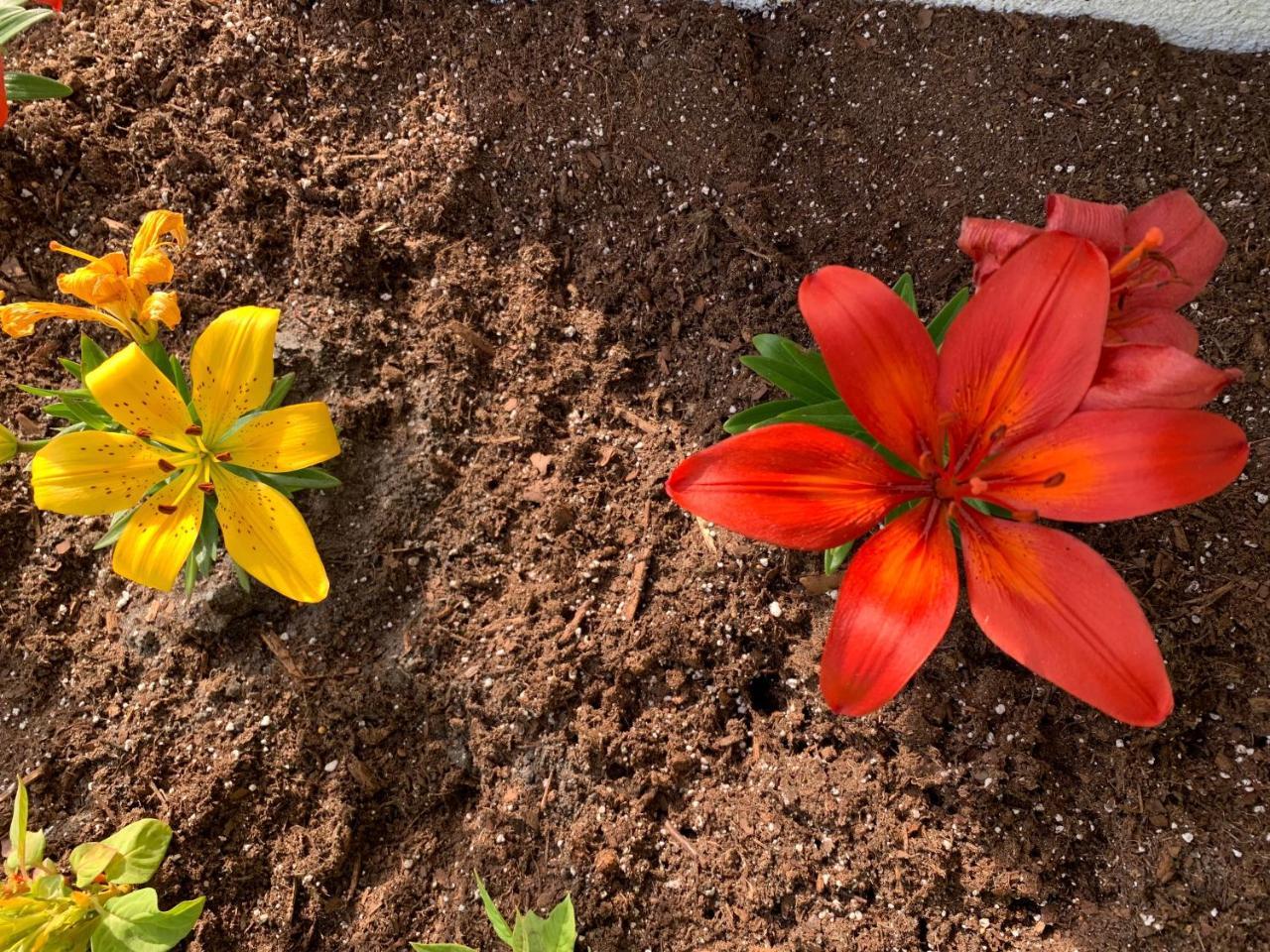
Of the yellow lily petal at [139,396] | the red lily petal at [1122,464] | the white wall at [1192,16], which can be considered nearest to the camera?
the red lily petal at [1122,464]

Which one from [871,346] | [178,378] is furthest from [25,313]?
[871,346]

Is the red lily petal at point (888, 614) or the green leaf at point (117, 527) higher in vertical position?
the red lily petal at point (888, 614)

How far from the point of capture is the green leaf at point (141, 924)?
1247 mm

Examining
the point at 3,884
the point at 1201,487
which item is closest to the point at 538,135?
the point at 1201,487

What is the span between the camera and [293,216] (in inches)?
66.2

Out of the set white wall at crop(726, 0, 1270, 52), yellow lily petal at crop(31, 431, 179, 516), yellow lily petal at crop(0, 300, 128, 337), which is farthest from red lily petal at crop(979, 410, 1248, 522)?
yellow lily petal at crop(0, 300, 128, 337)

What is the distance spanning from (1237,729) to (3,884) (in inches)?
74.8

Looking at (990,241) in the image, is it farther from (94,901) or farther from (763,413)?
(94,901)

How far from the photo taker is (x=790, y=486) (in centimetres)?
101

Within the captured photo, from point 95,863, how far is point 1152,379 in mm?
1536

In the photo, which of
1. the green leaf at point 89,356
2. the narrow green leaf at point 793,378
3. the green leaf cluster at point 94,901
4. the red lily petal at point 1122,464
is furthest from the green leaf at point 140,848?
the red lily petal at point 1122,464

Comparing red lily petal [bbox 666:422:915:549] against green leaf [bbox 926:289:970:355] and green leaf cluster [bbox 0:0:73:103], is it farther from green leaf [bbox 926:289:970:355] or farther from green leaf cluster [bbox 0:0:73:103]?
green leaf cluster [bbox 0:0:73:103]

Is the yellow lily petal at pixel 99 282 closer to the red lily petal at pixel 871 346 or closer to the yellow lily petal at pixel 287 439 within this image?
the yellow lily petal at pixel 287 439

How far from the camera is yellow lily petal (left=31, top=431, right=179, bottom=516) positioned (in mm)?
1258
